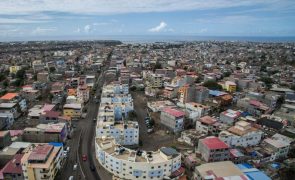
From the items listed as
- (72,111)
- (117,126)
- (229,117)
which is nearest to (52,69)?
(72,111)

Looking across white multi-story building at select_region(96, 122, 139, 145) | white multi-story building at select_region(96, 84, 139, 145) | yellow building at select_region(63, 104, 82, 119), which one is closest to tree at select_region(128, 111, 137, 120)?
white multi-story building at select_region(96, 84, 139, 145)

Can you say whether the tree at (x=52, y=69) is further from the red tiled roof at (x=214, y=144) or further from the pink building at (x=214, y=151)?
the pink building at (x=214, y=151)

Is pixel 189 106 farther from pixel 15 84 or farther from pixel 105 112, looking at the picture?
pixel 15 84

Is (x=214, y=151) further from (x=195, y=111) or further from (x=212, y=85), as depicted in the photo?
(x=212, y=85)

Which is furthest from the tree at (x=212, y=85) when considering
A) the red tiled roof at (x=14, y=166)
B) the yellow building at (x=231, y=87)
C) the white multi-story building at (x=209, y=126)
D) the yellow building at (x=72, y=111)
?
the red tiled roof at (x=14, y=166)

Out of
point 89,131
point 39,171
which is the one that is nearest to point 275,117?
point 89,131

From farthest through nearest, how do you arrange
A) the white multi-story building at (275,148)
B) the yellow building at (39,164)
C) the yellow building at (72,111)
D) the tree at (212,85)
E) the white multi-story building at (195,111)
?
the tree at (212,85) < the yellow building at (72,111) < the white multi-story building at (195,111) < the white multi-story building at (275,148) < the yellow building at (39,164)

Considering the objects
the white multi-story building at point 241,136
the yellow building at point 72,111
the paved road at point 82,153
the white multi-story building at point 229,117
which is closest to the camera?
the paved road at point 82,153
